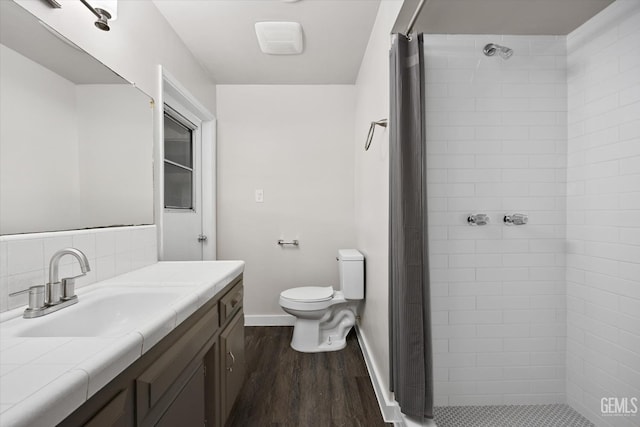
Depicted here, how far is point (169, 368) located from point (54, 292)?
46 centimetres

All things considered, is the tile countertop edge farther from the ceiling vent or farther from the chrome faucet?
the ceiling vent

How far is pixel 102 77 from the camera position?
131cm

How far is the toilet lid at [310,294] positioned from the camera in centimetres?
227

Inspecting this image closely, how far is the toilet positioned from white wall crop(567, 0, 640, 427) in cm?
139

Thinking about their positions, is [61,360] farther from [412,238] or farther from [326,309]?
[326,309]

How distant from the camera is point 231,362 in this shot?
147 centimetres

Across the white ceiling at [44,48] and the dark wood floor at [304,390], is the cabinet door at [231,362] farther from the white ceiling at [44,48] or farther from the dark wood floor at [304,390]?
the white ceiling at [44,48]

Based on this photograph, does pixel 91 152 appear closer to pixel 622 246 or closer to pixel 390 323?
pixel 390 323

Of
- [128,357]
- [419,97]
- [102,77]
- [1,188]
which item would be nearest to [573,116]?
[419,97]

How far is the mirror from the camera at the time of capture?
926mm

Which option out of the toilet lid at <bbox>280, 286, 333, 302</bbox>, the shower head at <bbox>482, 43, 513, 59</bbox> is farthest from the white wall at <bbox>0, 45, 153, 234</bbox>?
the shower head at <bbox>482, 43, 513, 59</bbox>

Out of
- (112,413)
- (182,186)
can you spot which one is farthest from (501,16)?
(182,186)

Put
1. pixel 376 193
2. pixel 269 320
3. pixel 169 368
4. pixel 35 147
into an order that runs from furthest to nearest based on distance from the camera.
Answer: pixel 269 320, pixel 376 193, pixel 35 147, pixel 169 368

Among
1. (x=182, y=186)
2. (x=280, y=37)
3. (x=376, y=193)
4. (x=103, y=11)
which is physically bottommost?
(x=376, y=193)
